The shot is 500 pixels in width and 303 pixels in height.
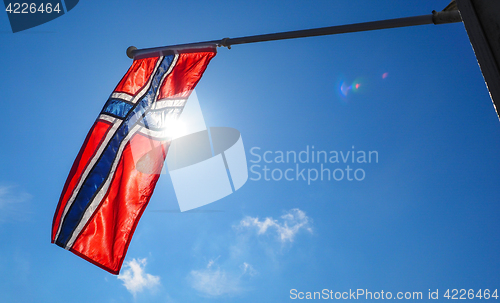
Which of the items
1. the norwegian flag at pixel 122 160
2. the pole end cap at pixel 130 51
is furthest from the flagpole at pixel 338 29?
the pole end cap at pixel 130 51

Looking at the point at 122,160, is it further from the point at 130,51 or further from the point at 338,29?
the point at 338,29

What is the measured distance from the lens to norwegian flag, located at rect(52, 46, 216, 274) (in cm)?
594

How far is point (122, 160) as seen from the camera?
21.0 ft

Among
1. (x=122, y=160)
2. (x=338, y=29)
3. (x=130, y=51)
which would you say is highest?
(x=130, y=51)

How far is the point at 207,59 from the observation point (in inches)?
263

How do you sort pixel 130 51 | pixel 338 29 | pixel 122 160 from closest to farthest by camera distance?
pixel 338 29 < pixel 122 160 < pixel 130 51

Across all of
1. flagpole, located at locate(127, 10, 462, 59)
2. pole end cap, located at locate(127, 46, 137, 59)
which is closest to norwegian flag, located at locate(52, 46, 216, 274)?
flagpole, located at locate(127, 10, 462, 59)

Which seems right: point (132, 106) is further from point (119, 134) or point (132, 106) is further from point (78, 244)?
point (78, 244)

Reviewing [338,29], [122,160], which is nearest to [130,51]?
[122,160]

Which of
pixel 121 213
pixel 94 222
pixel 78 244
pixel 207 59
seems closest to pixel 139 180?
pixel 121 213

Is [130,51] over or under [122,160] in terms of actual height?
over

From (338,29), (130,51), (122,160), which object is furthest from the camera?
(130,51)

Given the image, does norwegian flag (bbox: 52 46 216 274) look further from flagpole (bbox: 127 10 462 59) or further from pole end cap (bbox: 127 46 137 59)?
pole end cap (bbox: 127 46 137 59)

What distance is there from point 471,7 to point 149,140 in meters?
5.92
